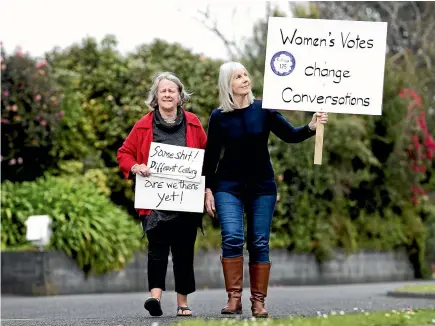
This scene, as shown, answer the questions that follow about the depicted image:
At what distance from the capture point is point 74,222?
16922mm

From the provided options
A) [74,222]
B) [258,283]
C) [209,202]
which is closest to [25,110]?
[74,222]

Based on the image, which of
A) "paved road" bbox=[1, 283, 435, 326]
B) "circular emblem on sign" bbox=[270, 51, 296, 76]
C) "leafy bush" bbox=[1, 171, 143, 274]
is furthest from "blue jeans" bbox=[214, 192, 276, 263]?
"leafy bush" bbox=[1, 171, 143, 274]

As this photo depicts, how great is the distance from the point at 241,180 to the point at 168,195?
2.34 ft

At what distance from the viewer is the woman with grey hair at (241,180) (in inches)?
359

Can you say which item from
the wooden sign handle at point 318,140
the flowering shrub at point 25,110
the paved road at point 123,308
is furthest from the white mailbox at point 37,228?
the wooden sign handle at point 318,140

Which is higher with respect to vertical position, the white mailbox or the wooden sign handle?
the wooden sign handle

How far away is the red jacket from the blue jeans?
639mm

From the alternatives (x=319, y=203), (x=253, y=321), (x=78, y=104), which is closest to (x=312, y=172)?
(x=319, y=203)

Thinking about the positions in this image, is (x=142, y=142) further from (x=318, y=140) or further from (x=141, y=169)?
(x=318, y=140)

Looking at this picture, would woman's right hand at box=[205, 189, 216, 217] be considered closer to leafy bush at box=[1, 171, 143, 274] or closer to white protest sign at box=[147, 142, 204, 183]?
white protest sign at box=[147, 142, 204, 183]

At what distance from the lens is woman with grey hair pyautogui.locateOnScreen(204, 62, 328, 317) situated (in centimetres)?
912

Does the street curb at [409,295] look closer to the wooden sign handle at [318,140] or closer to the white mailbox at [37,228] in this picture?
the white mailbox at [37,228]

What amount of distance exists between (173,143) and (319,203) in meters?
12.9

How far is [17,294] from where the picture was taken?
16.3 metres
